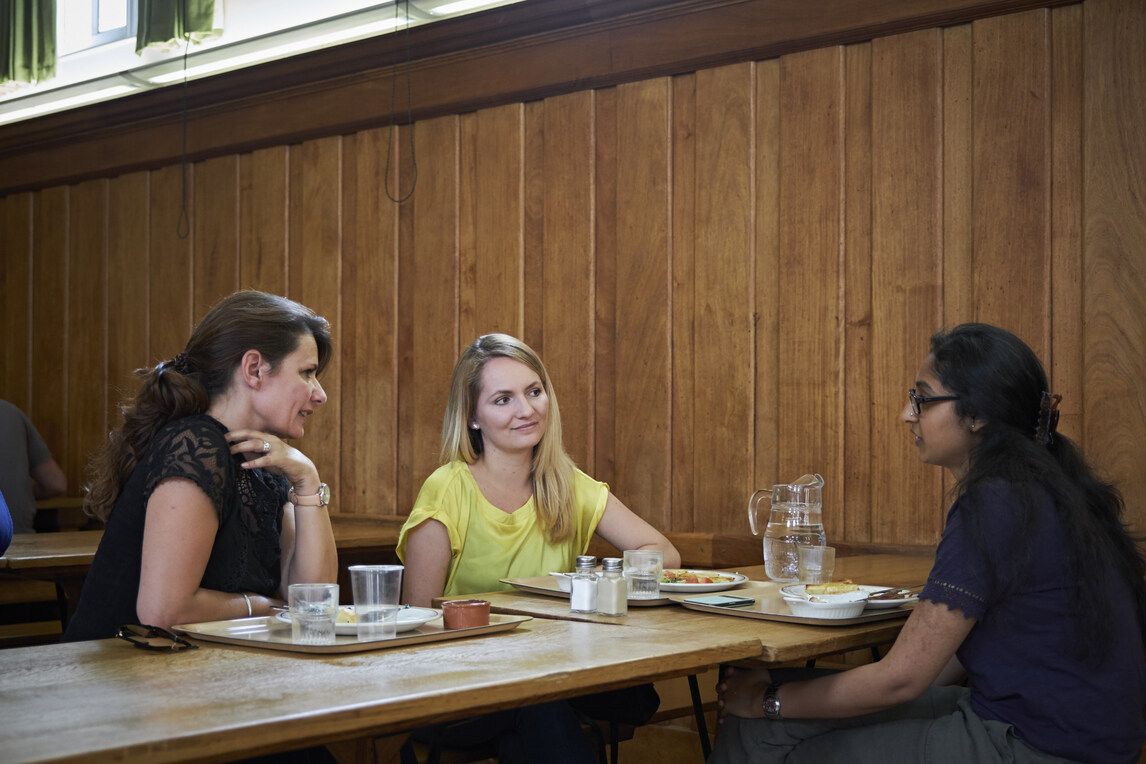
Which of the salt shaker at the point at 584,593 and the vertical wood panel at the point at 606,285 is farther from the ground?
the vertical wood panel at the point at 606,285

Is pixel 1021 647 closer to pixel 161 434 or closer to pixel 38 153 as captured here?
pixel 161 434

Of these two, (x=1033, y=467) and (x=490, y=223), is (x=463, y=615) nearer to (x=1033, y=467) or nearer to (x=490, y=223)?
(x=1033, y=467)

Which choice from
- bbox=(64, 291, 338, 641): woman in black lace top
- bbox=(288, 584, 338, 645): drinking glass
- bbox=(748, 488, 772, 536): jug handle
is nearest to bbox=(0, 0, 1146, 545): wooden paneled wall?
bbox=(748, 488, 772, 536): jug handle

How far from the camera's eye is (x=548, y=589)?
2338 millimetres

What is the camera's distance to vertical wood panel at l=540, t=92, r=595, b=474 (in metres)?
4.05

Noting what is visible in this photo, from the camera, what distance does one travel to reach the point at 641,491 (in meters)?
3.91

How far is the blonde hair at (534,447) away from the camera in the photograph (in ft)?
9.40

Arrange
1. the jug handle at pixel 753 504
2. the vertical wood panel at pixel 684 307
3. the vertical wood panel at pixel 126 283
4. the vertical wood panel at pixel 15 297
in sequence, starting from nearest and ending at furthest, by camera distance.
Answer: the jug handle at pixel 753 504
the vertical wood panel at pixel 684 307
the vertical wood panel at pixel 126 283
the vertical wood panel at pixel 15 297

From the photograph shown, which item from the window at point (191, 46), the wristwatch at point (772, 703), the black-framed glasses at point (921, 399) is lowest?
the wristwatch at point (772, 703)

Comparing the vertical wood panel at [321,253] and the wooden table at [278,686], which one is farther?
the vertical wood panel at [321,253]

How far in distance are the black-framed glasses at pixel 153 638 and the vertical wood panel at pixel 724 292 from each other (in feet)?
7.55

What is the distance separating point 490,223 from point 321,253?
909 mm

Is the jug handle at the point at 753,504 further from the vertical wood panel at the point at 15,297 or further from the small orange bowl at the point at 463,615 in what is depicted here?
the vertical wood panel at the point at 15,297

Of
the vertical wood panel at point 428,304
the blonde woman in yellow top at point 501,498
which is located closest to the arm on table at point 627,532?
the blonde woman in yellow top at point 501,498
